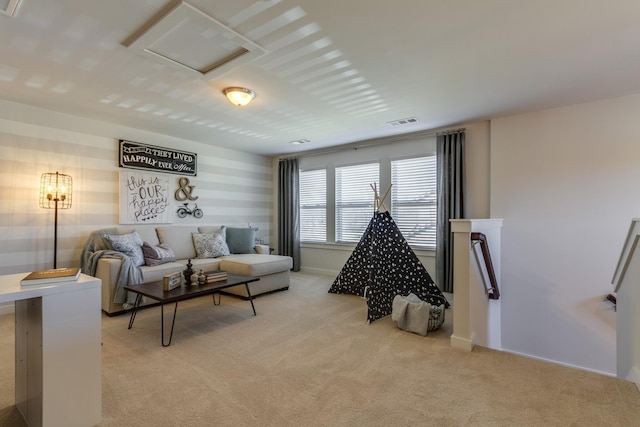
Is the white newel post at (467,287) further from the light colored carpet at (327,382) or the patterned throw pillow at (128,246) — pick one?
the patterned throw pillow at (128,246)

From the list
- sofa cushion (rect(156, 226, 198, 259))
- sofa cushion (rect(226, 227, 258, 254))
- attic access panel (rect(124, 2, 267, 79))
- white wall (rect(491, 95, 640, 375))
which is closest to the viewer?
attic access panel (rect(124, 2, 267, 79))

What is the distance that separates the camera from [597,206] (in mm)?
3295

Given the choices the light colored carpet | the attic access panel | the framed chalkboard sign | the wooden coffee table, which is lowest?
the light colored carpet

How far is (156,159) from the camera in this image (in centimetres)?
447

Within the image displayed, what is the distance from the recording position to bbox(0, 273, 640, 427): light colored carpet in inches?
64.1

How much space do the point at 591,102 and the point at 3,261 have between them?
6.73 metres

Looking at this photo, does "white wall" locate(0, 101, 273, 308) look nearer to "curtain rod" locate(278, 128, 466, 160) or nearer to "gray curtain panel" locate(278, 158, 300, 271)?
"gray curtain panel" locate(278, 158, 300, 271)

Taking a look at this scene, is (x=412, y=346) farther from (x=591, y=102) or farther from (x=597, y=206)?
(x=591, y=102)

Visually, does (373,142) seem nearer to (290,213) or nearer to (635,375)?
(290,213)

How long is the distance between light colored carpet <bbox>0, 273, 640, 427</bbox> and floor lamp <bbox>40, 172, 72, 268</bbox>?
1.03 metres

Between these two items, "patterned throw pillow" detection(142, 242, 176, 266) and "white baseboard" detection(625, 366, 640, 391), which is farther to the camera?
"patterned throw pillow" detection(142, 242, 176, 266)

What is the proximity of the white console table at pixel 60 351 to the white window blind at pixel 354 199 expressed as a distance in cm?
408

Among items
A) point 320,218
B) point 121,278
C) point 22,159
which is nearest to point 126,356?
point 121,278

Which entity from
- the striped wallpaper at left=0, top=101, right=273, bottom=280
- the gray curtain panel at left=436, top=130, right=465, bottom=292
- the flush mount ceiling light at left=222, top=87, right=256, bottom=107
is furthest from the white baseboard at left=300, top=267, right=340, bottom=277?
the flush mount ceiling light at left=222, top=87, right=256, bottom=107
